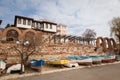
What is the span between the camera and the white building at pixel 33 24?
36.5 m

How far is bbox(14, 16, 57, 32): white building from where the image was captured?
120 feet

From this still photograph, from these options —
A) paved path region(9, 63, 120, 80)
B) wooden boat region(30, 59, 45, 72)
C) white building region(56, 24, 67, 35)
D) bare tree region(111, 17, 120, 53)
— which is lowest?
paved path region(9, 63, 120, 80)

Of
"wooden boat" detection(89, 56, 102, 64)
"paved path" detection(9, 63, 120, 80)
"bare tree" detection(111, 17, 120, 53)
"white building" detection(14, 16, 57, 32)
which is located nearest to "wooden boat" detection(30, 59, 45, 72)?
"paved path" detection(9, 63, 120, 80)

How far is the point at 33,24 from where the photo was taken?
40.2 metres

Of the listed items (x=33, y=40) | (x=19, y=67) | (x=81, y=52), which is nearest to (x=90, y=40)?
(x=81, y=52)

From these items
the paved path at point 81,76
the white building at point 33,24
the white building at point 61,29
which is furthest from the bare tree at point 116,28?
the white building at point 61,29

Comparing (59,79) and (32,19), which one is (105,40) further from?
(59,79)

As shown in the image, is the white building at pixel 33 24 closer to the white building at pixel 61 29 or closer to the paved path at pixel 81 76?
the paved path at pixel 81 76

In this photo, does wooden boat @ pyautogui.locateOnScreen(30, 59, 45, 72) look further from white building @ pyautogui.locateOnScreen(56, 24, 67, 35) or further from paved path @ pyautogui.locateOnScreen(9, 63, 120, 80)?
white building @ pyautogui.locateOnScreen(56, 24, 67, 35)

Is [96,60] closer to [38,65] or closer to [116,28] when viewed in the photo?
[38,65]

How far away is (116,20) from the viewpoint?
39500mm

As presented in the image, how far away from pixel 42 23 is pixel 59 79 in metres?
30.4

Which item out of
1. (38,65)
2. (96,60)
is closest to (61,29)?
(96,60)

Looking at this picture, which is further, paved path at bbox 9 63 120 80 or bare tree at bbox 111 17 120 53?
bare tree at bbox 111 17 120 53
